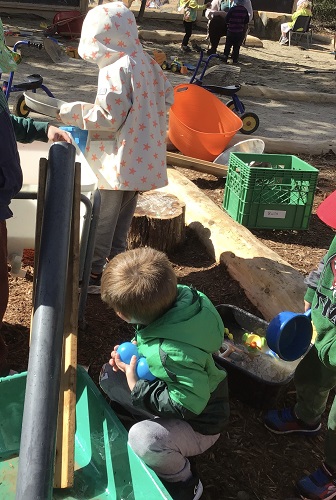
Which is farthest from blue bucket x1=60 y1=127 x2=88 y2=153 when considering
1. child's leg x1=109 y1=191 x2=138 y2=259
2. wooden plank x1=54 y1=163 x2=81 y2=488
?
wooden plank x1=54 y1=163 x2=81 y2=488

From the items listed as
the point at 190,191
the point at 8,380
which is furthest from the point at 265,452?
the point at 190,191

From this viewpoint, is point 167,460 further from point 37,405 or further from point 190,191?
point 190,191

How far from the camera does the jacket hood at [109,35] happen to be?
3664 mm

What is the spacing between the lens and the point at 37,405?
6.15 feet

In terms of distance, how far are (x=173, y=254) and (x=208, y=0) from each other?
54.7ft

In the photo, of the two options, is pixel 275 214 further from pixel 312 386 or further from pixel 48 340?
pixel 48 340

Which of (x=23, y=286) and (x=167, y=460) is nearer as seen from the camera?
(x=167, y=460)

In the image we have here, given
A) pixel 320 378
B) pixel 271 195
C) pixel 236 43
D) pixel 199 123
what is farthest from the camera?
pixel 236 43

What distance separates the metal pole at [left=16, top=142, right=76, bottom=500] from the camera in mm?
1803

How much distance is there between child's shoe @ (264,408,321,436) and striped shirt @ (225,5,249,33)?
1163 cm

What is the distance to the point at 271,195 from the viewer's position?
5.04 meters

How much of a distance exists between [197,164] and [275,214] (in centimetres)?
133

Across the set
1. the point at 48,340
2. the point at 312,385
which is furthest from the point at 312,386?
the point at 48,340

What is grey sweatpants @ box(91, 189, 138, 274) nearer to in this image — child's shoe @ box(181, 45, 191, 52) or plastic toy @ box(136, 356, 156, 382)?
plastic toy @ box(136, 356, 156, 382)
